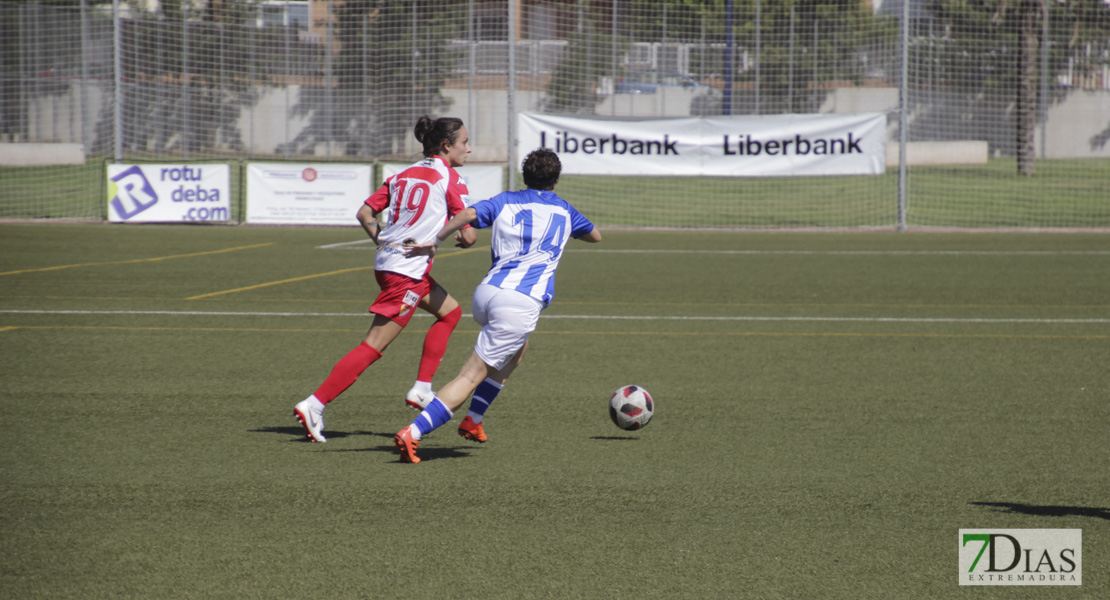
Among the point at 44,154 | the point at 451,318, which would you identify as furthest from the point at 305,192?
the point at 44,154

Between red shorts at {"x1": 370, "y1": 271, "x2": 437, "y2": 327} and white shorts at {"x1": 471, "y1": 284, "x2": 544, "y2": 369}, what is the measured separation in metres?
0.68

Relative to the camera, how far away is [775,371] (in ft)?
27.1

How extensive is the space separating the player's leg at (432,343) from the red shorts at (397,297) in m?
0.30

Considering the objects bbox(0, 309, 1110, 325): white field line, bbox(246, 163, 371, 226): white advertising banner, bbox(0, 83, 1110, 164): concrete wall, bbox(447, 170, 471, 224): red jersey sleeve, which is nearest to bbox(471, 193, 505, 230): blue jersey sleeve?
bbox(447, 170, 471, 224): red jersey sleeve

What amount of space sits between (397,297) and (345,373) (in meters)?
0.50

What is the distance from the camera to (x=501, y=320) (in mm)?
5699

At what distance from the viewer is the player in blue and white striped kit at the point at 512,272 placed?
5668 millimetres

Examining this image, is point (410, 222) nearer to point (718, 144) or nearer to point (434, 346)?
point (434, 346)

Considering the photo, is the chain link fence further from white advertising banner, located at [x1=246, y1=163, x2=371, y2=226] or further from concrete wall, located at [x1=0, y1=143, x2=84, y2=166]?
white advertising banner, located at [x1=246, y1=163, x2=371, y2=226]

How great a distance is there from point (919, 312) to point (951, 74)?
2699 centimetres

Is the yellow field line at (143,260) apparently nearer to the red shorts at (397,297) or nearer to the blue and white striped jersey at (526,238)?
the red shorts at (397,297)

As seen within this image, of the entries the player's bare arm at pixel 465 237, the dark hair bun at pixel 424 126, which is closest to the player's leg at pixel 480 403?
the player's bare arm at pixel 465 237

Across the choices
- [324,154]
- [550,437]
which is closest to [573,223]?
[550,437]

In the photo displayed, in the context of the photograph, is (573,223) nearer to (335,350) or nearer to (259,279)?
(335,350)
